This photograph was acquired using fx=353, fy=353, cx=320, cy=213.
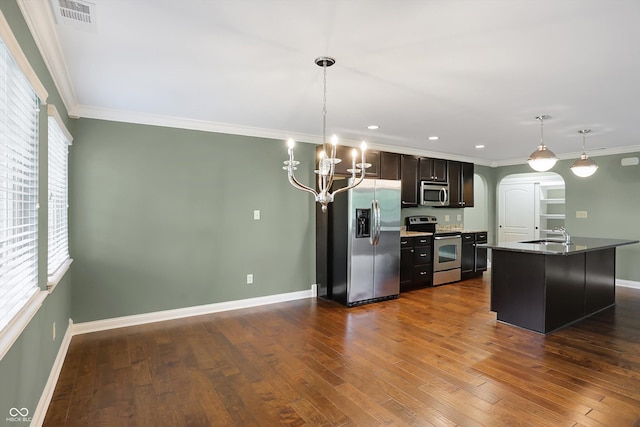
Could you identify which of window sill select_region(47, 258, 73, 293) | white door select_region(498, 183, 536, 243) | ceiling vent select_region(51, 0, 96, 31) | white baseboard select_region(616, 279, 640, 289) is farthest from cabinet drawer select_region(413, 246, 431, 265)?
ceiling vent select_region(51, 0, 96, 31)

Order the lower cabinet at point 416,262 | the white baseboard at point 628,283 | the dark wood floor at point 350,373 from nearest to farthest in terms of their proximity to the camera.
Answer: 1. the dark wood floor at point 350,373
2. the lower cabinet at point 416,262
3. the white baseboard at point 628,283

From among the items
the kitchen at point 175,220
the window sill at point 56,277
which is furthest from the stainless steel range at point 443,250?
the window sill at point 56,277

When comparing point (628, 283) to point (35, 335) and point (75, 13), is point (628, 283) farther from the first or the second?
point (75, 13)

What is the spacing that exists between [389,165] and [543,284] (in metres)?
2.82

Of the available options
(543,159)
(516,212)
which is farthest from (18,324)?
(516,212)

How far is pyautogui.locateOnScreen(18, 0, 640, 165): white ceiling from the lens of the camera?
74.7 inches

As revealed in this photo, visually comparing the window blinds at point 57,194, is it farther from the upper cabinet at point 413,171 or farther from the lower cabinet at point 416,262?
the lower cabinet at point 416,262

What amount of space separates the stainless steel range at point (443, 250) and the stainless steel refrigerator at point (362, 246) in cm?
115

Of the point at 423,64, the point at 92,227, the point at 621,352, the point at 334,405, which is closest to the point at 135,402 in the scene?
the point at 334,405

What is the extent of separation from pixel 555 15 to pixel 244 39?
1.77 m

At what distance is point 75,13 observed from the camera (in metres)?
1.94

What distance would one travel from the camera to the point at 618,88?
3.04 meters

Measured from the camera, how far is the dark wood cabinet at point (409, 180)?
597 cm

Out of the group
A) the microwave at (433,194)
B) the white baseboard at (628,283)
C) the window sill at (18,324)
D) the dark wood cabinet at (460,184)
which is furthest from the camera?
the dark wood cabinet at (460,184)
